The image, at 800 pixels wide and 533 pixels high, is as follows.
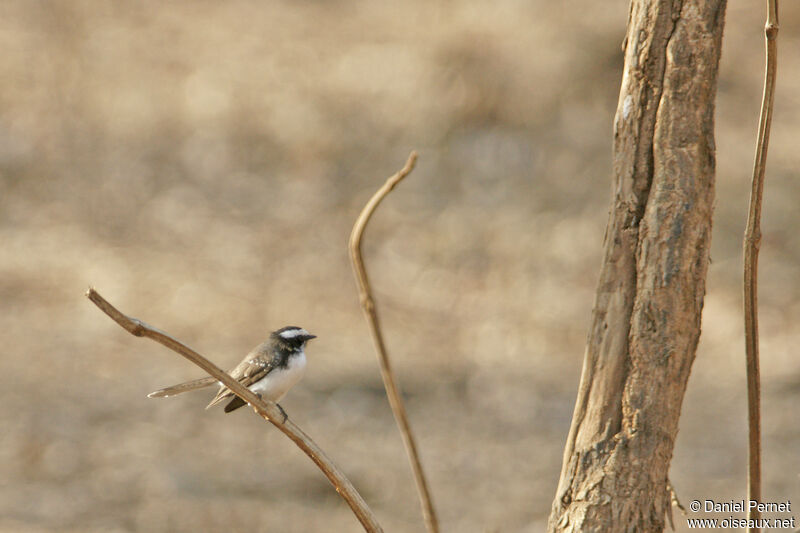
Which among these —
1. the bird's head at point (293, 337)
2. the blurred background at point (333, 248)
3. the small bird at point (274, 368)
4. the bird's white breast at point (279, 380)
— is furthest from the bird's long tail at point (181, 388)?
the blurred background at point (333, 248)

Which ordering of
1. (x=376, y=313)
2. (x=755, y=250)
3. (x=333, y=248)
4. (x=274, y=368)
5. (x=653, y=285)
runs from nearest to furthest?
(x=376, y=313) → (x=755, y=250) → (x=653, y=285) → (x=274, y=368) → (x=333, y=248)

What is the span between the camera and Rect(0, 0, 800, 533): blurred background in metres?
9.63

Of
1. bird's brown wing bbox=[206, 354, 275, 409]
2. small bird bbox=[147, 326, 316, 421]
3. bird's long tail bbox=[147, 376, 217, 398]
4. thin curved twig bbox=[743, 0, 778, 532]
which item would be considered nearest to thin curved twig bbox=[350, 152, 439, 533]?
thin curved twig bbox=[743, 0, 778, 532]

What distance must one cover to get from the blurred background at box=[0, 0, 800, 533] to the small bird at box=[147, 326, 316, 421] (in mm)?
3896

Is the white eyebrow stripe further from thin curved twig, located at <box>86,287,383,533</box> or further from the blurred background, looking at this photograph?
the blurred background

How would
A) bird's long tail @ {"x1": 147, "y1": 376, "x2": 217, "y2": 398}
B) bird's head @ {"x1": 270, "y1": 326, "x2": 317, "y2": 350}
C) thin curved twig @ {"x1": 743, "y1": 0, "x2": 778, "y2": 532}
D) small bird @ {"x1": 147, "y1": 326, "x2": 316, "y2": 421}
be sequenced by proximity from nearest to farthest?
thin curved twig @ {"x1": 743, "y1": 0, "x2": 778, "y2": 532} < bird's long tail @ {"x1": 147, "y1": 376, "x2": 217, "y2": 398} < small bird @ {"x1": 147, "y1": 326, "x2": 316, "y2": 421} < bird's head @ {"x1": 270, "y1": 326, "x2": 317, "y2": 350}

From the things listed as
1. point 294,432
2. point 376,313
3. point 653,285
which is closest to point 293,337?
point 294,432

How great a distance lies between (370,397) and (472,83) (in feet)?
19.9

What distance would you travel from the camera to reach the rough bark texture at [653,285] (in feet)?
10.6

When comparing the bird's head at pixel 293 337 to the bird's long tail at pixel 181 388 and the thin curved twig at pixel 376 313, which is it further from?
the thin curved twig at pixel 376 313

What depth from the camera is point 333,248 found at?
1359cm

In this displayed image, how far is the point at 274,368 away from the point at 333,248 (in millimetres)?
8398

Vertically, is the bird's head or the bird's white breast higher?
the bird's head

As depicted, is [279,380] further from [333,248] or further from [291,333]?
[333,248]
